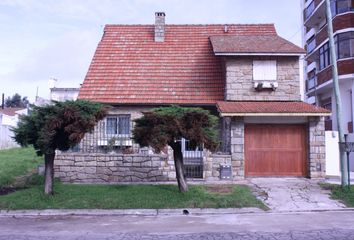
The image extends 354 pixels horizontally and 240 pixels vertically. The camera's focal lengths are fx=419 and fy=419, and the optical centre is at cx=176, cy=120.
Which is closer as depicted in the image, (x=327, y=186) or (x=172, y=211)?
(x=172, y=211)

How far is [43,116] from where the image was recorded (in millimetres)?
12750

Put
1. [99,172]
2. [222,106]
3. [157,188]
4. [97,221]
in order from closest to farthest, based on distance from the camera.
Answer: [97,221] → [157,188] → [99,172] → [222,106]

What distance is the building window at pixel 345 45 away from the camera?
2541 cm

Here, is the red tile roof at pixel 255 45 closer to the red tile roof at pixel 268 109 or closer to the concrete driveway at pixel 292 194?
the red tile roof at pixel 268 109

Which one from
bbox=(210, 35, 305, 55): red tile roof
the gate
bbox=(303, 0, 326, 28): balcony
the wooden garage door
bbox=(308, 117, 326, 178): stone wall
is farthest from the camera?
bbox=(303, 0, 326, 28): balcony

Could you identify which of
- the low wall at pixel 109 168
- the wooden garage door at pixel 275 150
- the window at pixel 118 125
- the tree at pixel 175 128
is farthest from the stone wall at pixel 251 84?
the tree at pixel 175 128

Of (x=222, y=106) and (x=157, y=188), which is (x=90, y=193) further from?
(x=222, y=106)

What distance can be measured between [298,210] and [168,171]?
20.0 ft

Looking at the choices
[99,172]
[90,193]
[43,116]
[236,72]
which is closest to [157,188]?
[90,193]

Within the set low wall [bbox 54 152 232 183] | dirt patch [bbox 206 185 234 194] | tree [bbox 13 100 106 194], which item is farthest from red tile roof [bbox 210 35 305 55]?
tree [bbox 13 100 106 194]

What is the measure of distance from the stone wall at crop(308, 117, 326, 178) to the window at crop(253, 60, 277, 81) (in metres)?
2.81

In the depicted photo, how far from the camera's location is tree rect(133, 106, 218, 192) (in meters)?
12.3

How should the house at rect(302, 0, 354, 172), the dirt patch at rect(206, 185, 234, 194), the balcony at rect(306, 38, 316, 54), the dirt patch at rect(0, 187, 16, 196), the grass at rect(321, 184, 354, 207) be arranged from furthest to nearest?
the balcony at rect(306, 38, 316, 54), the house at rect(302, 0, 354, 172), the dirt patch at rect(0, 187, 16, 196), the dirt patch at rect(206, 185, 234, 194), the grass at rect(321, 184, 354, 207)

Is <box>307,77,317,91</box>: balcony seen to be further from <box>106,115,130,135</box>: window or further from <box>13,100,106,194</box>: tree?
<box>13,100,106,194</box>: tree
